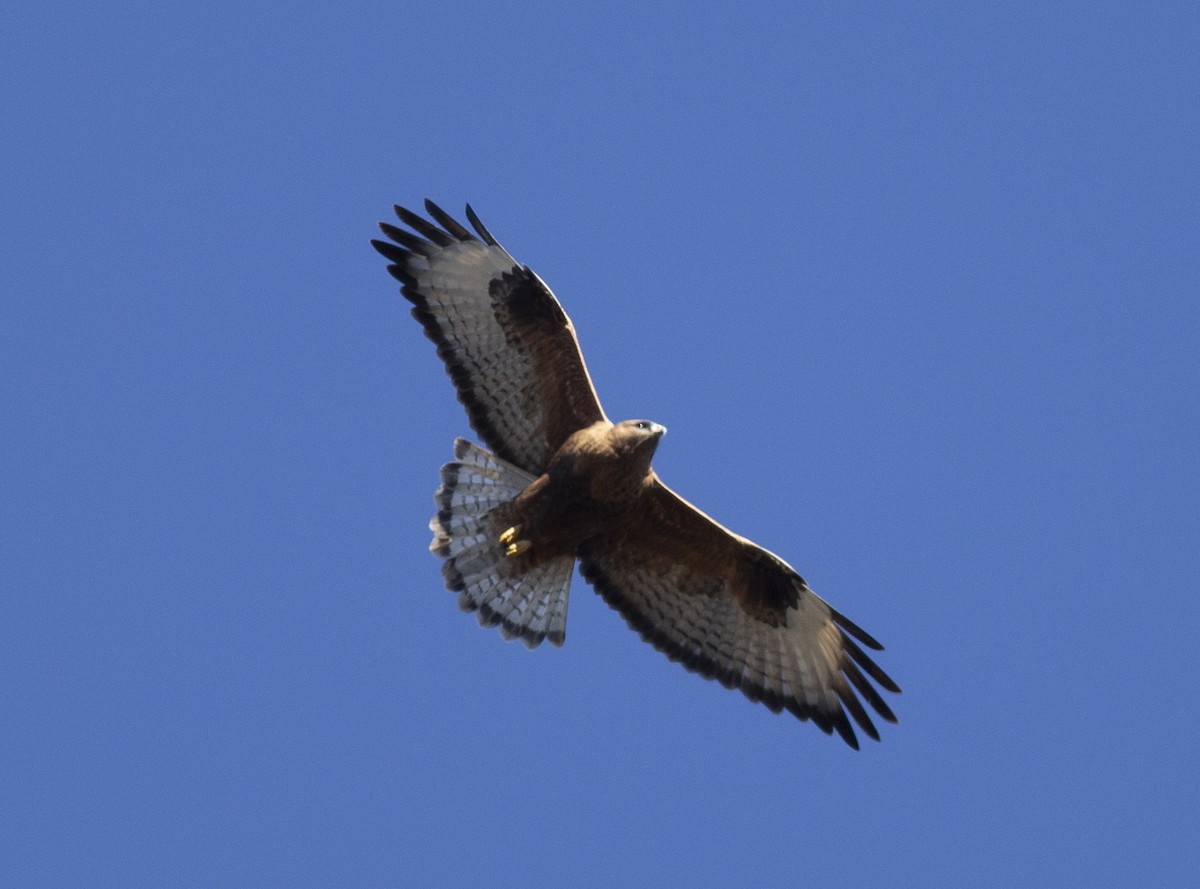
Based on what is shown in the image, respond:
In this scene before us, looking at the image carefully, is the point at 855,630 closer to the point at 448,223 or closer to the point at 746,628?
the point at 746,628

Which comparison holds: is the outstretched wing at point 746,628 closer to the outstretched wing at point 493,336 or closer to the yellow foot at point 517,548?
the yellow foot at point 517,548

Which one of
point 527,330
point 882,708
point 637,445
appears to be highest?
point 527,330

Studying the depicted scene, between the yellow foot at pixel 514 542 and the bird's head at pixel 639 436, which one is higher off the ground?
the bird's head at pixel 639 436

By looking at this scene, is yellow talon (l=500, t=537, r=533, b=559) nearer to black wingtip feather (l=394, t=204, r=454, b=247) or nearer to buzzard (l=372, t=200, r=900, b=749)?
buzzard (l=372, t=200, r=900, b=749)

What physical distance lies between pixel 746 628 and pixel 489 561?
1.80 m

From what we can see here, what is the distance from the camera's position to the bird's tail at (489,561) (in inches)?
524

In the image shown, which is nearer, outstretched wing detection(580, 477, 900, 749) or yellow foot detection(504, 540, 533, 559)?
yellow foot detection(504, 540, 533, 559)

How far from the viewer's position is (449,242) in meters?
13.4

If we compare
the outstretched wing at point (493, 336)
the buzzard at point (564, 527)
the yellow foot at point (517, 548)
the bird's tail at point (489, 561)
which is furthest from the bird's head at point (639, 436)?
the yellow foot at point (517, 548)

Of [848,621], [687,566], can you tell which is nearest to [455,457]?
[687,566]

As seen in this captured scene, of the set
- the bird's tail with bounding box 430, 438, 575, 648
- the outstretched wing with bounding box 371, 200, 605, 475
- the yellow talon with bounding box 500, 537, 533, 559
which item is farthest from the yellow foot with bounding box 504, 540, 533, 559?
the outstretched wing with bounding box 371, 200, 605, 475

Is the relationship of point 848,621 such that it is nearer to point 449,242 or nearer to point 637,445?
point 637,445

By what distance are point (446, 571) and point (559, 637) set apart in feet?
2.91

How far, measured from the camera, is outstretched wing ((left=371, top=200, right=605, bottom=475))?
1324 cm
